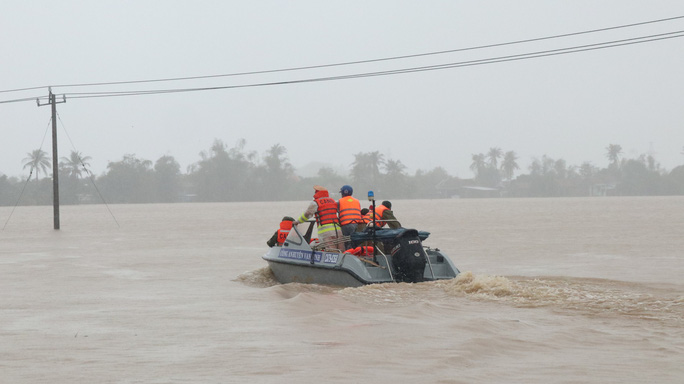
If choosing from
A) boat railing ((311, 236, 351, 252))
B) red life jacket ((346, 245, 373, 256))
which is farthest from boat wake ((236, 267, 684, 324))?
red life jacket ((346, 245, 373, 256))

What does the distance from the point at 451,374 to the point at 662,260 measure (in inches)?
667

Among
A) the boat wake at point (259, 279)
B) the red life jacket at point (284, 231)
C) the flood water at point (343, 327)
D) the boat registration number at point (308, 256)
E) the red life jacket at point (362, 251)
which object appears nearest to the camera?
the flood water at point (343, 327)

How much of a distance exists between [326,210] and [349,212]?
459mm

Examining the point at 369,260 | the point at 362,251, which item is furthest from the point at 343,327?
the point at 362,251

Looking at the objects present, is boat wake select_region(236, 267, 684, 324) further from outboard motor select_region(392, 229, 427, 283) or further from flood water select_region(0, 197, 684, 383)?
outboard motor select_region(392, 229, 427, 283)

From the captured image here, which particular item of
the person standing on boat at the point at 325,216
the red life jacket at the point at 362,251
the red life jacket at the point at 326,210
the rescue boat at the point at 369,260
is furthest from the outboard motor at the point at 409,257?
the red life jacket at the point at 326,210

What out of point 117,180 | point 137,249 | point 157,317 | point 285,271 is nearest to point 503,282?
point 285,271

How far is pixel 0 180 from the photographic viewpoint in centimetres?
15175

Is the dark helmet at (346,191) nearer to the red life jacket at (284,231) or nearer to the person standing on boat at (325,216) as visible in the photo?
the person standing on boat at (325,216)

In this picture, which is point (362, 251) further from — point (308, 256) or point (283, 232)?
point (283, 232)

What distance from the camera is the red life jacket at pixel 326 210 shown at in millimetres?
17062

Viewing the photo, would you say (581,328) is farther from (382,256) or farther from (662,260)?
(662,260)

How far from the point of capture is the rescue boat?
15547 millimetres

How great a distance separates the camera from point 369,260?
16.1m
